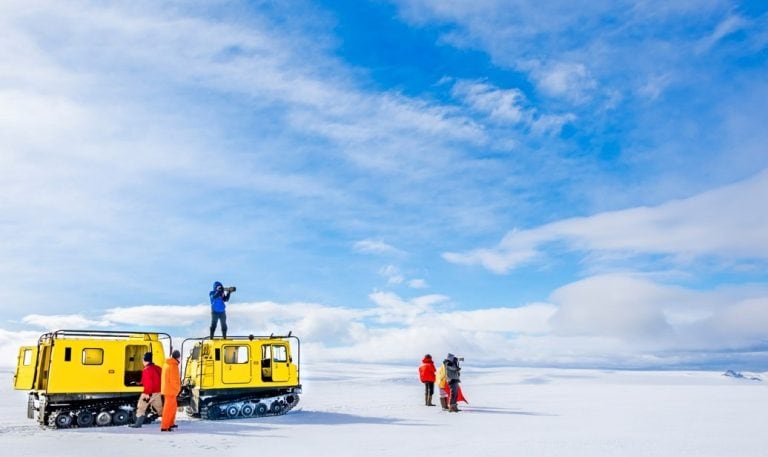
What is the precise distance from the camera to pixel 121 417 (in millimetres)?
18797

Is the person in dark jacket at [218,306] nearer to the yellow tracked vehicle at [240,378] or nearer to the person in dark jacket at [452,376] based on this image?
the yellow tracked vehicle at [240,378]

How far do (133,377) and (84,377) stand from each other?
1.70m

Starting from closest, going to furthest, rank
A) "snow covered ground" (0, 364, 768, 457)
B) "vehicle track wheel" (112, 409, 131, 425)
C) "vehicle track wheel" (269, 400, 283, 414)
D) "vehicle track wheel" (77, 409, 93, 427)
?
"snow covered ground" (0, 364, 768, 457), "vehicle track wheel" (77, 409, 93, 427), "vehicle track wheel" (112, 409, 131, 425), "vehicle track wheel" (269, 400, 283, 414)

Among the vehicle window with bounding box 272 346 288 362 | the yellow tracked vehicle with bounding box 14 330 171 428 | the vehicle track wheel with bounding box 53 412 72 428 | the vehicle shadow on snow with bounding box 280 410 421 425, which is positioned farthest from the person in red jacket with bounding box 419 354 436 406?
the vehicle track wheel with bounding box 53 412 72 428

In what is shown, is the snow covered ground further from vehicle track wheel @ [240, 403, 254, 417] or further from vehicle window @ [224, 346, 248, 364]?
vehicle window @ [224, 346, 248, 364]

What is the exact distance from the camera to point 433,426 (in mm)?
17359

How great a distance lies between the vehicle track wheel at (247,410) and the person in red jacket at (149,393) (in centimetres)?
310

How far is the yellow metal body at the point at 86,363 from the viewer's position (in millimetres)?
18312

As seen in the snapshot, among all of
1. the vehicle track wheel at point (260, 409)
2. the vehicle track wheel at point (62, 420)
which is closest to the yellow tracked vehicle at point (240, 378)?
the vehicle track wheel at point (260, 409)

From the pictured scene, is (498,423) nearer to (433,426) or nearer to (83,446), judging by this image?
(433,426)

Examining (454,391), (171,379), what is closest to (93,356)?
(171,379)

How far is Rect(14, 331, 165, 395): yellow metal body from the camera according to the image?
18.3 meters

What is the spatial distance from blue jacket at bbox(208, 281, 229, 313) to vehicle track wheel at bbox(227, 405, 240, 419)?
312 centimetres

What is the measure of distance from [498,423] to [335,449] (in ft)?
21.5
